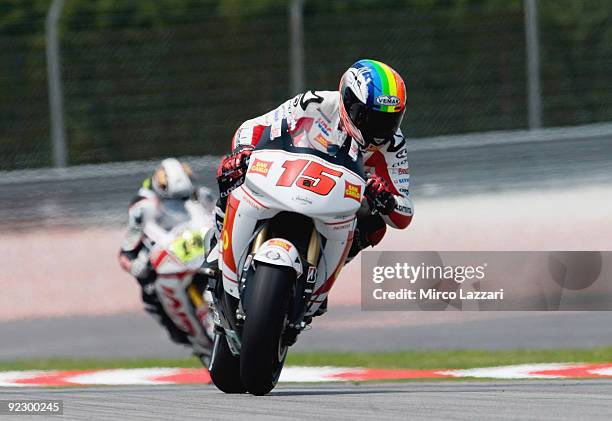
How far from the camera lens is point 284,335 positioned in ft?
19.4

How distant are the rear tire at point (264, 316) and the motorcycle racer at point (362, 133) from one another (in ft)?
1.93

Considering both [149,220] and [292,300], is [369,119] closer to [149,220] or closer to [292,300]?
[292,300]

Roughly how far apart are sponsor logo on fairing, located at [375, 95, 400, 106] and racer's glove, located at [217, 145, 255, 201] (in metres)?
0.62

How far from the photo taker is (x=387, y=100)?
5863 millimetres

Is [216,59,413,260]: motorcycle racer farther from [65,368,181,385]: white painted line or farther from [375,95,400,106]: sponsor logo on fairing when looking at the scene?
[65,368,181,385]: white painted line

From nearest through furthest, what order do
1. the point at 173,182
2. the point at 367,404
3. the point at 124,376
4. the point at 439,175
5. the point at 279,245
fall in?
the point at 367,404 → the point at 279,245 → the point at 124,376 → the point at 173,182 → the point at 439,175

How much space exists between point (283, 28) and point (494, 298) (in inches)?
106

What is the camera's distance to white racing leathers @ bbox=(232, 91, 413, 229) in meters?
6.01

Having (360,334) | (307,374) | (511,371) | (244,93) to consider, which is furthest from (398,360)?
(244,93)

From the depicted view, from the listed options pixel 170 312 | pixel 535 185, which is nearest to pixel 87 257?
pixel 170 312

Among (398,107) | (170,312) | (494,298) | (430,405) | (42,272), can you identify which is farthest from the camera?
(42,272)

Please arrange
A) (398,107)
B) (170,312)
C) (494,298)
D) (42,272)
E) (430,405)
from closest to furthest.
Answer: (430,405) < (398,107) < (170,312) < (494,298) < (42,272)

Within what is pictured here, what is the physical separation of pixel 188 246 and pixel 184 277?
0.19 metres

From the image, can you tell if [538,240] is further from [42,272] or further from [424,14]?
[42,272]
